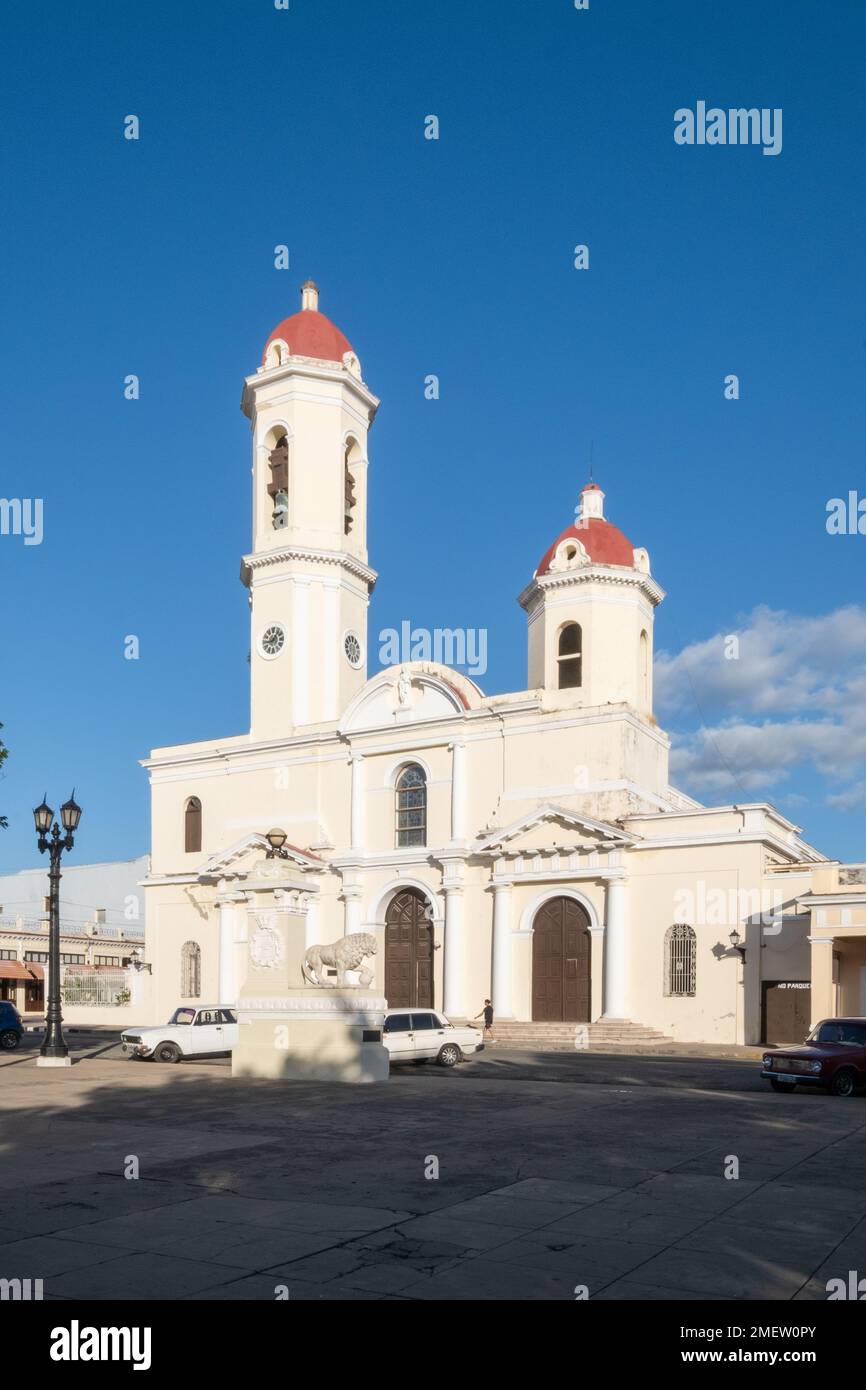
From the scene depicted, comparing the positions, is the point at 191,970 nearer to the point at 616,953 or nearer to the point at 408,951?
the point at 408,951

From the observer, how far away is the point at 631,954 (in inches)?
1415

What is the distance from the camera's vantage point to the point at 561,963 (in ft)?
122

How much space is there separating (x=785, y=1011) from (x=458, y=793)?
11.8 m

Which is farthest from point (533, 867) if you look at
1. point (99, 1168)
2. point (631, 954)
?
point (99, 1168)

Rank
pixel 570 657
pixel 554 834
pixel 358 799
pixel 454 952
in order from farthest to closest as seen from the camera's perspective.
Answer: pixel 358 799 < pixel 570 657 < pixel 454 952 < pixel 554 834

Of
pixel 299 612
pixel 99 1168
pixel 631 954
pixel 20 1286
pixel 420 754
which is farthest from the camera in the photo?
pixel 299 612

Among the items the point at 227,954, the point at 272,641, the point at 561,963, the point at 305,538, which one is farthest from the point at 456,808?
the point at 305,538

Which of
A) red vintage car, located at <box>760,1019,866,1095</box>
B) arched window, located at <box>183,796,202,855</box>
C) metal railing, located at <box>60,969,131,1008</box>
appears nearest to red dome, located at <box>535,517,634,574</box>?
arched window, located at <box>183,796,202,855</box>

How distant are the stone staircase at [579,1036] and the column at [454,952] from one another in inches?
107

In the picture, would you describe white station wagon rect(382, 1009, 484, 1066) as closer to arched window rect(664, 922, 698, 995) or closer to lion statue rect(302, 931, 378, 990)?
→ lion statue rect(302, 931, 378, 990)

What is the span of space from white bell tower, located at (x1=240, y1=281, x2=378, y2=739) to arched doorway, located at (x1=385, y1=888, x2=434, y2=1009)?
699 cm

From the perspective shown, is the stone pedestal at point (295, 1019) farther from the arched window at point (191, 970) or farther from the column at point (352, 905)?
the arched window at point (191, 970)
